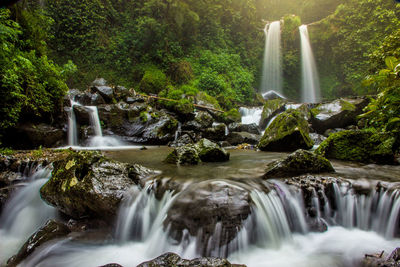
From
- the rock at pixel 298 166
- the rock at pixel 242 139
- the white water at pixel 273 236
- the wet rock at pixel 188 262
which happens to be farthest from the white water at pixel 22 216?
the rock at pixel 242 139

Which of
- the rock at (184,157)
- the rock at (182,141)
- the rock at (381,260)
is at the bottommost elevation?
the rock at (381,260)

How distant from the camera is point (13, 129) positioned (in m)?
6.61

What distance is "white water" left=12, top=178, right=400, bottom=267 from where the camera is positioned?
98.3 inches

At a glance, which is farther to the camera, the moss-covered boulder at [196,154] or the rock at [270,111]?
the rock at [270,111]

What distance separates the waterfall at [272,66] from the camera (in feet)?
75.3

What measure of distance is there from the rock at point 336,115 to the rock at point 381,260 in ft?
30.0

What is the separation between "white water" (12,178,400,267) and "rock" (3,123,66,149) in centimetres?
596

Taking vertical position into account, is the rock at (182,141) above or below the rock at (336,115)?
below

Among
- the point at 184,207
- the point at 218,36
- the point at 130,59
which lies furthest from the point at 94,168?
the point at 218,36

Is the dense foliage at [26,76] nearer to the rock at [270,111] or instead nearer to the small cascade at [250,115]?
the small cascade at [250,115]

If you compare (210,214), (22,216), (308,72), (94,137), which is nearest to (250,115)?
(94,137)

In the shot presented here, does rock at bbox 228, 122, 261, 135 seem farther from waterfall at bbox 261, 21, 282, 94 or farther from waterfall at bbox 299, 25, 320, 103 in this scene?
waterfall at bbox 299, 25, 320, 103

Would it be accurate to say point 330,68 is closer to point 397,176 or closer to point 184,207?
point 397,176

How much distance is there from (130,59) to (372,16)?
68.8 ft
